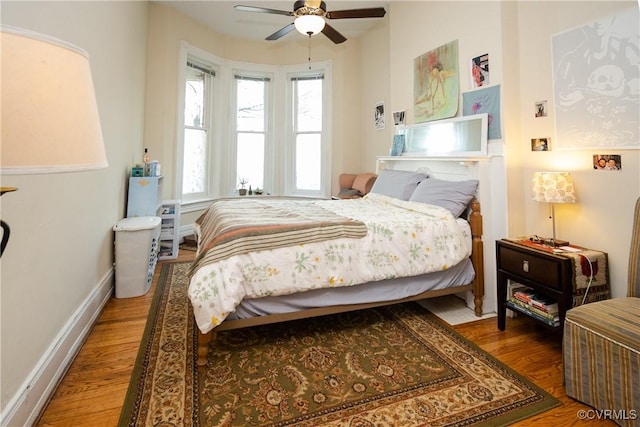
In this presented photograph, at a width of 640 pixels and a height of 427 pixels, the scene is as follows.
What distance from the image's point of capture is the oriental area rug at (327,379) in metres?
1.47

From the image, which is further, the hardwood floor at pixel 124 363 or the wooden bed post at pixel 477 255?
the wooden bed post at pixel 477 255

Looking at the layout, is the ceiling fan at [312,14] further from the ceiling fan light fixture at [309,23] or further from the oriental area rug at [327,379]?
the oriental area rug at [327,379]

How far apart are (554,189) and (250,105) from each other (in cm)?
450

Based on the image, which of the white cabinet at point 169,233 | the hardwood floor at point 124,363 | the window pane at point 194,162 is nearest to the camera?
the hardwood floor at point 124,363

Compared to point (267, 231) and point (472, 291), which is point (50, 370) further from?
point (472, 291)

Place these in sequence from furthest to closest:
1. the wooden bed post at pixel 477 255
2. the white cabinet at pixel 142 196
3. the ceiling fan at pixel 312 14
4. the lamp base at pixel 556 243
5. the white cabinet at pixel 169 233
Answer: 1. the white cabinet at pixel 169 233
2. the white cabinet at pixel 142 196
3. the ceiling fan at pixel 312 14
4. the wooden bed post at pixel 477 255
5. the lamp base at pixel 556 243

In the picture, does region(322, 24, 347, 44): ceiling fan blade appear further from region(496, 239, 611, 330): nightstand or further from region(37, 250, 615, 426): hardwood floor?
region(37, 250, 615, 426): hardwood floor

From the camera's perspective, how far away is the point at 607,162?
6.51 ft

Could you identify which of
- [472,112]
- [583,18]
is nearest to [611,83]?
[583,18]

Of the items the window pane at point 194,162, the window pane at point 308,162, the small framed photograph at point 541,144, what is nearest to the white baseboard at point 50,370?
the window pane at point 194,162

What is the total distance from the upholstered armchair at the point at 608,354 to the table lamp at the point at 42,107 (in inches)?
79.7

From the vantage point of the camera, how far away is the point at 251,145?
17.4ft

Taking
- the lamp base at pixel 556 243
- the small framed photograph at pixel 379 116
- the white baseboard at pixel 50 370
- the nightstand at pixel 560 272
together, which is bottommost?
the white baseboard at pixel 50 370

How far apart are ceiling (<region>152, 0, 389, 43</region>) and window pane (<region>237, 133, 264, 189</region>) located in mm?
1533
